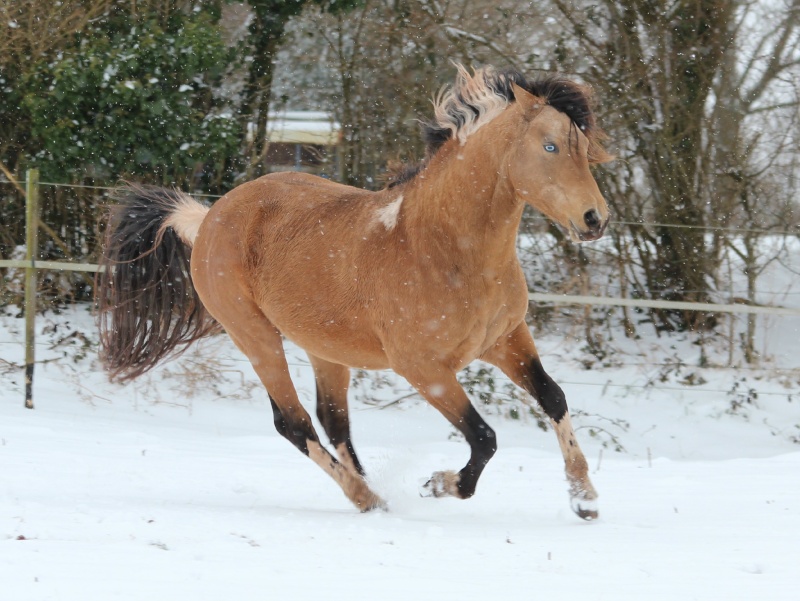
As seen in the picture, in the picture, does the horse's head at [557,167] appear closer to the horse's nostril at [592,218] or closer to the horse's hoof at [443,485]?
the horse's nostril at [592,218]

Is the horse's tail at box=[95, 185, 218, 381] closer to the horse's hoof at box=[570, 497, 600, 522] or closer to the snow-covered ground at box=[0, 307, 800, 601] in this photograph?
the snow-covered ground at box=[0, 307, 800, 601]

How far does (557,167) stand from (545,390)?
1034 mm

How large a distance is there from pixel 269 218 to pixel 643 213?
477 centimetres

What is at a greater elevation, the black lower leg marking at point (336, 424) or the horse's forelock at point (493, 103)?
the horse's forelock at point (493, 103)

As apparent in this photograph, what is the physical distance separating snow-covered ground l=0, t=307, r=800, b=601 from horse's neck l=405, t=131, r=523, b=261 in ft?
3.67

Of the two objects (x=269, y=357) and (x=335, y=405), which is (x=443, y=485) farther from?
(x=269, y=357)

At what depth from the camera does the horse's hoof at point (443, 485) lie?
408cm

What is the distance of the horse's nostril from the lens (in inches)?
136

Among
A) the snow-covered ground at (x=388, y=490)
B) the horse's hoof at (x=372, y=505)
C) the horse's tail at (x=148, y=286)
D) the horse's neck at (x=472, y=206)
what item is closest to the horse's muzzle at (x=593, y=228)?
the horse's neck at (x=472, y=206)

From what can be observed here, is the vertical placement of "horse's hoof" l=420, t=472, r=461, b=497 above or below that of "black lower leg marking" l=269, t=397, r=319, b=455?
above

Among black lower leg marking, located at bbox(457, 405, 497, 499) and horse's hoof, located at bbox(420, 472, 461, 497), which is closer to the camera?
black lower leg marking, located at bbox(457, 405, 497, 499)

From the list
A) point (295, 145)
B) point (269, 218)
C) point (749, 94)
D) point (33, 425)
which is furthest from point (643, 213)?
point (33, 425)

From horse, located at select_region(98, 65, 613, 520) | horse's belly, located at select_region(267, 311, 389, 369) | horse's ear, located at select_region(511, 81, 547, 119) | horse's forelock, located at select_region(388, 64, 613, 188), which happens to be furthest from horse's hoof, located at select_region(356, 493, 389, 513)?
horse's ear, located at select_region(511, 81, 547, 119)

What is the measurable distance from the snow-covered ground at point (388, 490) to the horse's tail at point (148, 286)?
1.95 feet
